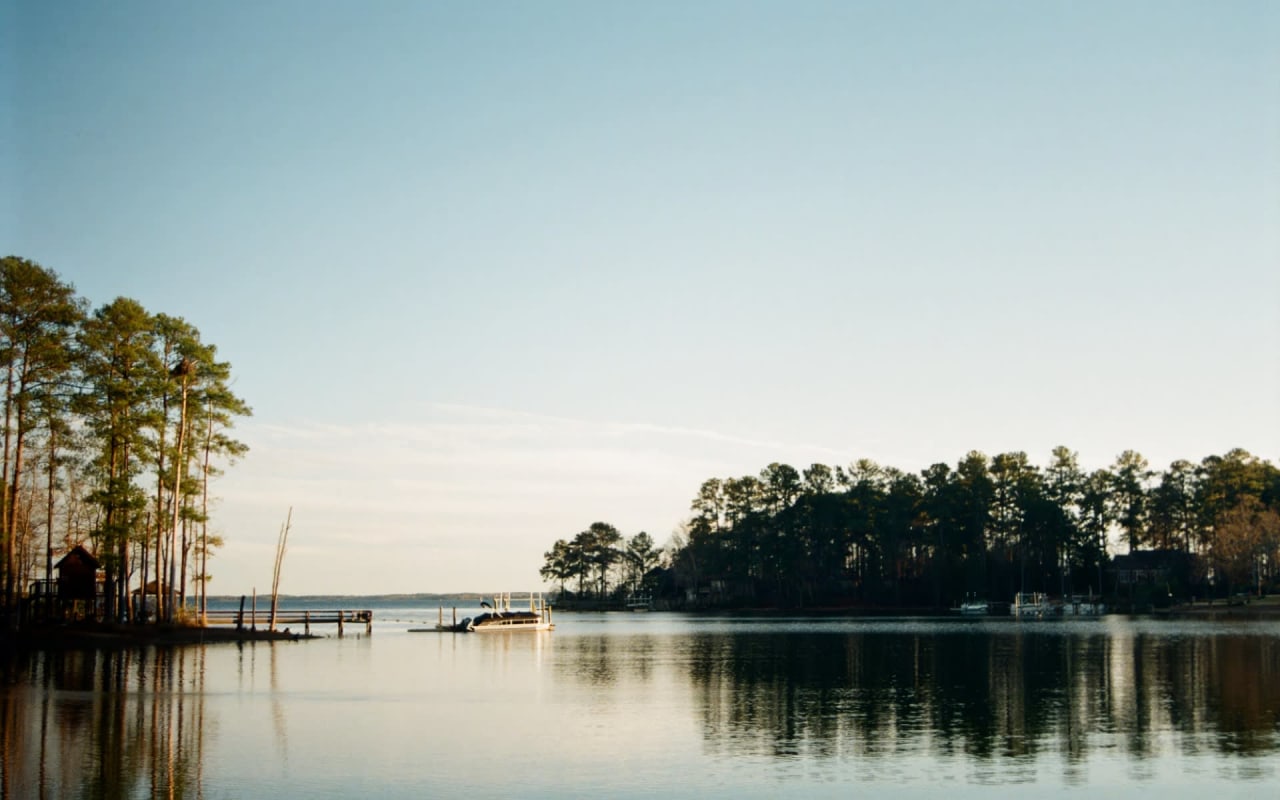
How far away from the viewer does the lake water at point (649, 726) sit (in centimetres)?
1956

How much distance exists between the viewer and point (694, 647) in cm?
6262

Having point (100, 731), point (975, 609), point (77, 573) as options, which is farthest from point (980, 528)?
point (100, 731)

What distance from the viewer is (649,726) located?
89.6 feet

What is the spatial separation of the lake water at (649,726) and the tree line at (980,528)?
8139 centimetres

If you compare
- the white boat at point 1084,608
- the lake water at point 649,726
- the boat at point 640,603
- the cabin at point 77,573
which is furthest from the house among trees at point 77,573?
the boat at point 640,603

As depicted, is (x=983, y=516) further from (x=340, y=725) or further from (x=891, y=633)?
(x=340, y=725)

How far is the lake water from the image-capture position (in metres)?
19.6

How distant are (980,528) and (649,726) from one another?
112 meters

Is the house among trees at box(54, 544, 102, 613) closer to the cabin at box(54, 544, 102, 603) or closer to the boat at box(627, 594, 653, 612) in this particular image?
the cabin at box(54, 544, 102, 603)

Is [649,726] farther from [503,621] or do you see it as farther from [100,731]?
[503,621]

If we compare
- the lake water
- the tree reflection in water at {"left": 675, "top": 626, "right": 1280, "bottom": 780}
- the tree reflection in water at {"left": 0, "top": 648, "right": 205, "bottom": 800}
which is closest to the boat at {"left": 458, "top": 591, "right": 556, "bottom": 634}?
the tree reflection in water at {"left": 675, "top": 626, "right": 1280, "bottom": 780}

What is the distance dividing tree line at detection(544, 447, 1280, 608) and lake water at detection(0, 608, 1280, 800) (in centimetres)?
8139

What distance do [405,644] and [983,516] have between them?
82688mm

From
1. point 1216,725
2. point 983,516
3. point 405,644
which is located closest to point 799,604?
point 983,516
